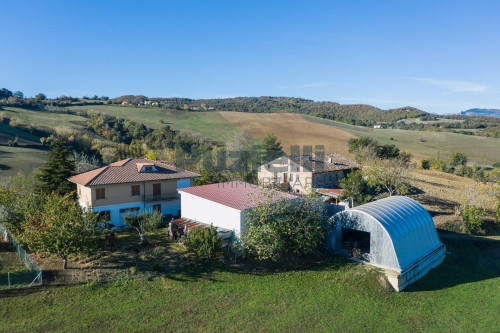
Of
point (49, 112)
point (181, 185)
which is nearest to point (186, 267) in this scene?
point (181, 185)

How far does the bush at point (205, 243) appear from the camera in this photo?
72.5ft

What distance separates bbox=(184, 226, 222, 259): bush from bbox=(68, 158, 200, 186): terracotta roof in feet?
37.2

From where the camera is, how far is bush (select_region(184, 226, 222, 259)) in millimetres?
22094

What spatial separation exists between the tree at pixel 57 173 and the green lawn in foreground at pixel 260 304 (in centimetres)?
1629

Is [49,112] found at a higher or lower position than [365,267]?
higher

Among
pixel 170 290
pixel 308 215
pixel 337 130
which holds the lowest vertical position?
pixel 170 290

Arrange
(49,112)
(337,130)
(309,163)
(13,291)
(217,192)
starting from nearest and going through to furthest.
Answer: (13,291) → (217,192) → (309,163) → (337,130) → (49,112)

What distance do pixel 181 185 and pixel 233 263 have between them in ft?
47.3

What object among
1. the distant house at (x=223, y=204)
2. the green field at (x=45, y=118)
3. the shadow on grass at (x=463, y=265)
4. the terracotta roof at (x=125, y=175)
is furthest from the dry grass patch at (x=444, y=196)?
the green field at (x=45, y=118)

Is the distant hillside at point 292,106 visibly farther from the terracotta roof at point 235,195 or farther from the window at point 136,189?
the terracotta roof at point 235,195

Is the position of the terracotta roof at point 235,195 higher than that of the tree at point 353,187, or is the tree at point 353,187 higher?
the terracotta roof at point 235,195

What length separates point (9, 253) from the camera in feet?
74.3

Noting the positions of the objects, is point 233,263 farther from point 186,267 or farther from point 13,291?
point 13,291

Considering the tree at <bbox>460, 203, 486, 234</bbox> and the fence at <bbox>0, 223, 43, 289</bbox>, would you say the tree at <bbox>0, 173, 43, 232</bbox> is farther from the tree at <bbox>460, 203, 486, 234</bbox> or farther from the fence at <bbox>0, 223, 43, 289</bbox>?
the tree at <bbox>460, 203, 486, 234</bbox>
